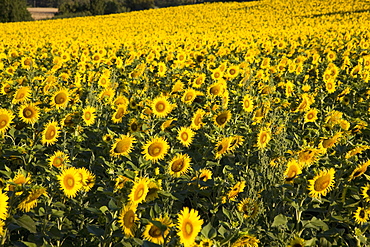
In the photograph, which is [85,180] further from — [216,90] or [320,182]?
[216,90]

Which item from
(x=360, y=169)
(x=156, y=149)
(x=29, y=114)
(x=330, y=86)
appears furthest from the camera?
(x=330, y=86)

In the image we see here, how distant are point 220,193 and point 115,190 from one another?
109 centimetres

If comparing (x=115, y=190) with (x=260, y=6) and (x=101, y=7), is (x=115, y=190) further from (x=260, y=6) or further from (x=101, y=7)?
(x=101, y=7)

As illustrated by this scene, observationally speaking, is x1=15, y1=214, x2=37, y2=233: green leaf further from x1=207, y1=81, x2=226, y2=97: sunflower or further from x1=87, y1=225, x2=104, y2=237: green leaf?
x1=207, y1=81, x2=226, y2=97: sunflower

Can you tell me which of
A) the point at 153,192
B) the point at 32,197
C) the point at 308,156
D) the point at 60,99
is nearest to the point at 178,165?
the point at 153,192

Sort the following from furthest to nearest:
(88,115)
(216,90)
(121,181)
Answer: (216,90) → (88,115) → (121,181)

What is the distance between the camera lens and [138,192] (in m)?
2.25

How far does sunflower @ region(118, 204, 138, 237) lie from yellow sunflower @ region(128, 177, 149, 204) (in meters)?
0.06

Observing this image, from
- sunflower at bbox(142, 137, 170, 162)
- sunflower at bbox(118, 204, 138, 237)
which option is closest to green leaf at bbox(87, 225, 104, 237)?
sunflower at bbox(118, 204, 138, 237)

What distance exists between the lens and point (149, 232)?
6.92 feet

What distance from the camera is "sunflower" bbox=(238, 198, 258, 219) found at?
259 cm

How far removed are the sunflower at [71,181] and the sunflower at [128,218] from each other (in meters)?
0.66

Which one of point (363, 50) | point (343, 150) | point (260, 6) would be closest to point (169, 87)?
point (343, 150)

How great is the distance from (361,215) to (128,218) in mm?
1735
